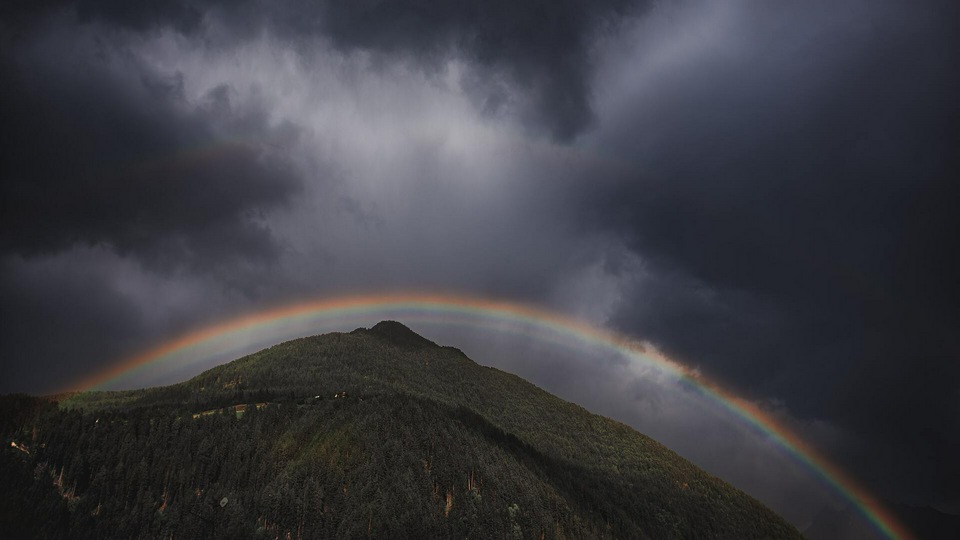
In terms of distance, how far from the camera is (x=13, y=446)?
199250 millimetres

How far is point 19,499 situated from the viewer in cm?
18175

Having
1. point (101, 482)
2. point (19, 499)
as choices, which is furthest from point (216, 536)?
point (19, 499)

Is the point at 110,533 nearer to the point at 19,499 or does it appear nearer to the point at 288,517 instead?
the point at 19,499

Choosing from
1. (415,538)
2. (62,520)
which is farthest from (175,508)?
(415,538)

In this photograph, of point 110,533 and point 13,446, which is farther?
point 13,446

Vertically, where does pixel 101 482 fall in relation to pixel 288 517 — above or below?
above

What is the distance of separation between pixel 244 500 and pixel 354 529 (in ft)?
144

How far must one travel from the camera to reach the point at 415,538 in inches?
7785

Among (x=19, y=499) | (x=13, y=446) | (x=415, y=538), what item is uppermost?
(x=13, y=446)

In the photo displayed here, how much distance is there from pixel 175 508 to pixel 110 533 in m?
20.6

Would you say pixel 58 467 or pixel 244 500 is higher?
pixel 58 467

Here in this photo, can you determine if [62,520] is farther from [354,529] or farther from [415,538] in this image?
[415,538]

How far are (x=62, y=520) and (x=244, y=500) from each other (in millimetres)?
58446

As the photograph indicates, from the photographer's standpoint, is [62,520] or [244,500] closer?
[62,520]
